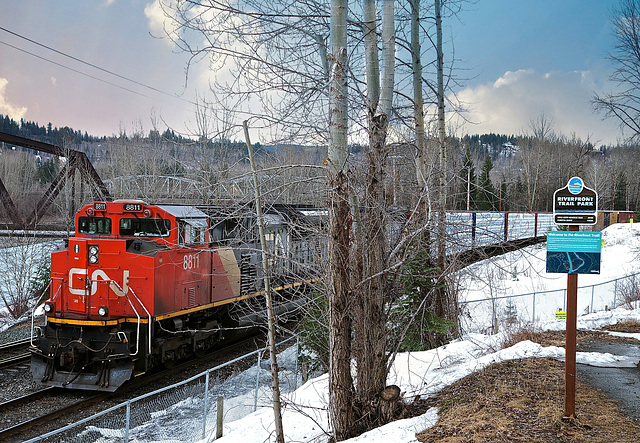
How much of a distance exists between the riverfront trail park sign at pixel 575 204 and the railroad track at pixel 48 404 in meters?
8.99

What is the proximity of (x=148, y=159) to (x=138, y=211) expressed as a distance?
20.9m

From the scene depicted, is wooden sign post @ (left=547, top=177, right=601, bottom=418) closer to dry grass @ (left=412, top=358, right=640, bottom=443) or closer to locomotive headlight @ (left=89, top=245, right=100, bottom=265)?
dry grass @ (left=412, top=358, right=640, bottom=443)

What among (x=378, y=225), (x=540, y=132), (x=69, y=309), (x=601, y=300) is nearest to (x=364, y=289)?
(x=378, y=225)

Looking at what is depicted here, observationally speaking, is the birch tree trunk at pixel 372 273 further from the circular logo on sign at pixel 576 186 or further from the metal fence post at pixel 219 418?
the metal fence post at pixel 219 418

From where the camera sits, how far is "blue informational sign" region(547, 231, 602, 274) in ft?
18.5

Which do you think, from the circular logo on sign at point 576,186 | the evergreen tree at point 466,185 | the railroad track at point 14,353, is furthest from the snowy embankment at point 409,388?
the railroad track at point 14,353

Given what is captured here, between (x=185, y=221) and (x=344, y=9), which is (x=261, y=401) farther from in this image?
(x=344, y=9)

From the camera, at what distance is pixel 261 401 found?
34.2 ft

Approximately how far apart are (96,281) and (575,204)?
9.76 meters

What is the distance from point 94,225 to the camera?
11.3 metres

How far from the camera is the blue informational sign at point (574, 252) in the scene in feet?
18.5

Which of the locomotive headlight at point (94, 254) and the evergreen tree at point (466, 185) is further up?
the evergreen tree at point (466, 185)

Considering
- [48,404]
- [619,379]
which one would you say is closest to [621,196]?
[619,379]

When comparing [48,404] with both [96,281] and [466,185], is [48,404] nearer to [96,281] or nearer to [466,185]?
[96,281]
